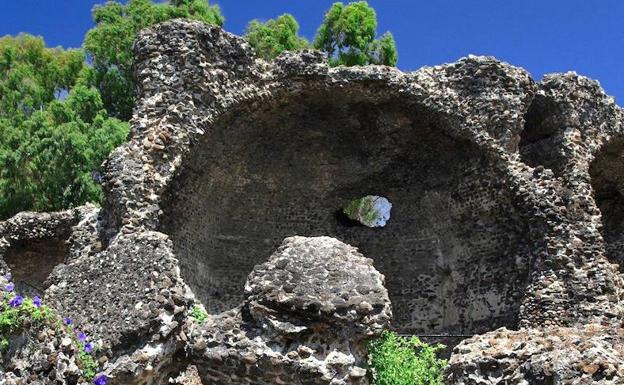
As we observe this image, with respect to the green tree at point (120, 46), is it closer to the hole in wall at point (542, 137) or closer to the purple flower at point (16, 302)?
the hole in wall at point (542, 137)

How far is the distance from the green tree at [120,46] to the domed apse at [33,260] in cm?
659

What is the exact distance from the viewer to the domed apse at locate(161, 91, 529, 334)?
11.3 m

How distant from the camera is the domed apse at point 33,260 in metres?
13.0

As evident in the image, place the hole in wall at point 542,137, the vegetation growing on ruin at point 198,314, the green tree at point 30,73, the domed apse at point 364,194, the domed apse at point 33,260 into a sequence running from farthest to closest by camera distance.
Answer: the green tree at point 30,73 < the domed apse at point 33,260 < the hole in wall at point 542,137 < the domed apse at point 364,194 < the vegetation growing on ruin at point 198,314

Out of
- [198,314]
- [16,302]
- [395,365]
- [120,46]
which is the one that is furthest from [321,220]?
[120,46]

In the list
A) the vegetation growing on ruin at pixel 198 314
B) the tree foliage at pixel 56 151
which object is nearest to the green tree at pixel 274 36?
the tree foliage at pixel 56 151

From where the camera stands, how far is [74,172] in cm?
1639

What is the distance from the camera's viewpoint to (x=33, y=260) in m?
13.5

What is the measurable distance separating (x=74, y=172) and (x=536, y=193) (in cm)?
993

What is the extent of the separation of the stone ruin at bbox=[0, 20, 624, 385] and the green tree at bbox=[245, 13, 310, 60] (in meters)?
8.51

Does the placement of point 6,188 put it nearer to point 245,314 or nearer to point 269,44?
point 269,44

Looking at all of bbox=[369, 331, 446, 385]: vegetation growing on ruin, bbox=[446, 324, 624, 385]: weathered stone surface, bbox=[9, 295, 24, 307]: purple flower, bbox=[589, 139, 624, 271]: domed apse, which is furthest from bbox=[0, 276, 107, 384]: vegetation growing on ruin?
bbox=[589, 139, 624, 271]: domed apse

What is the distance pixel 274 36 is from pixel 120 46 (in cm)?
412

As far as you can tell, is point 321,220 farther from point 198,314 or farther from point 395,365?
point 395,365
